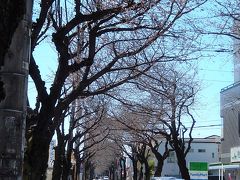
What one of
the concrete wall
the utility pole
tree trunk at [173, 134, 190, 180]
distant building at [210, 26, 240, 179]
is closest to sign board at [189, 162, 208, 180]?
distant building at [210, 26, 240, 179]

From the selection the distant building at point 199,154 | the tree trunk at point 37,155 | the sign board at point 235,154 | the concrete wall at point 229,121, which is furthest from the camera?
the distant building at point 199,154

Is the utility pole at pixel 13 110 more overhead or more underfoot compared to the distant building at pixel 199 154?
more underfoot

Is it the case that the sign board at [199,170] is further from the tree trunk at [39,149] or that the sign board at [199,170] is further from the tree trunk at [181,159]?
the tree trunk at [39,149]

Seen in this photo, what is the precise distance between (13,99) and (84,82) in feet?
29.4

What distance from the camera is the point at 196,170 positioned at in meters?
53.7

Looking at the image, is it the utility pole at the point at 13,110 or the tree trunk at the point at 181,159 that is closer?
the utility pole at the point at 13,110

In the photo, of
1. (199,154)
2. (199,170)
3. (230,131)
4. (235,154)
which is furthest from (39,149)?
(199,154)

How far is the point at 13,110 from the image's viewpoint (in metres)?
5.65

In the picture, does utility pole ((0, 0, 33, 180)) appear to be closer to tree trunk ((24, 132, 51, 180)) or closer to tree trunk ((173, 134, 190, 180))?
tree trunk ((24, 132, 51, 180))

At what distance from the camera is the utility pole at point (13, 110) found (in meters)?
5.60

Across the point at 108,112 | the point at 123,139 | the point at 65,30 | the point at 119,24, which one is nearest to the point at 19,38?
the point at 65,30

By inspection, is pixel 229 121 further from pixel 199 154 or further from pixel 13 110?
pixel 199 154

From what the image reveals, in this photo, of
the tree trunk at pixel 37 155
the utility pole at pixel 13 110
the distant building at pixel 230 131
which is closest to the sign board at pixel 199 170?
the distant building at pixel 230 131

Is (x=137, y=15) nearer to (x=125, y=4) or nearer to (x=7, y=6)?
(x=125, y=4)
